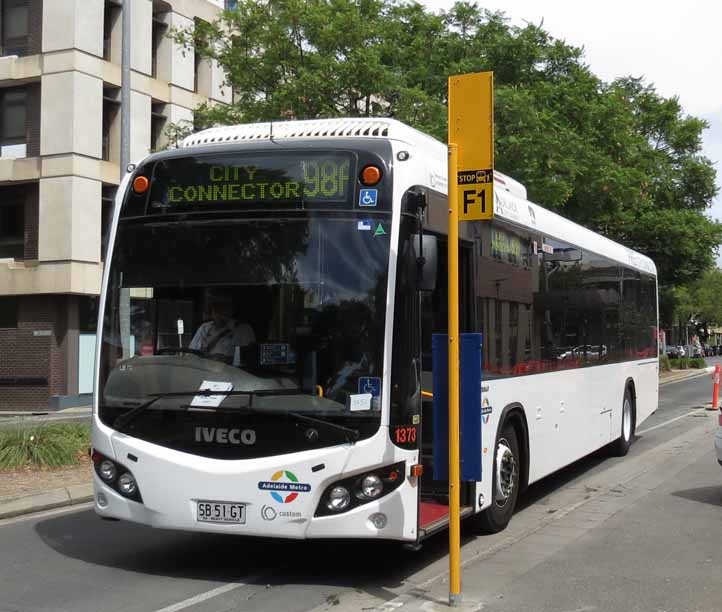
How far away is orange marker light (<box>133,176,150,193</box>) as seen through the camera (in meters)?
7.28

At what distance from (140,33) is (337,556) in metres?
27.7

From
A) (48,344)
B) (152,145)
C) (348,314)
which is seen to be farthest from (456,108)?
(152,145)

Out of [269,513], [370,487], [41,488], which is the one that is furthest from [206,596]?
[41,488]

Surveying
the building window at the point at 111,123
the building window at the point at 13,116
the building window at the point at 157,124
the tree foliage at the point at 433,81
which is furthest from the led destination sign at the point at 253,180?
the building window at the point at 157,124

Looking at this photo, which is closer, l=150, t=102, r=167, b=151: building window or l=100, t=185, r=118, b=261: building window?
l=100, t=185, r=118, b=261: building window

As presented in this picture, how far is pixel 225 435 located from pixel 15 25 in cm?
2870

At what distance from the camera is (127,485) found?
6.90m

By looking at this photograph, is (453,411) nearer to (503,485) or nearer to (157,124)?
(503,485)

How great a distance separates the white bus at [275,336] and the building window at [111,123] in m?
25.0

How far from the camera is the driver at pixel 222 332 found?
6.71m

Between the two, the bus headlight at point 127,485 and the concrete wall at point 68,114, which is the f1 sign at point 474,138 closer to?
the bus headlight at point 127,485

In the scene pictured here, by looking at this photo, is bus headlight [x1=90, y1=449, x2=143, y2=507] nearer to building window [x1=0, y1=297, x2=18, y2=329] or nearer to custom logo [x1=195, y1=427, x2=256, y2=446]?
custom logo [x1=195, y1=427, x2=256, y2=446]

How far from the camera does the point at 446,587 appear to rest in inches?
260

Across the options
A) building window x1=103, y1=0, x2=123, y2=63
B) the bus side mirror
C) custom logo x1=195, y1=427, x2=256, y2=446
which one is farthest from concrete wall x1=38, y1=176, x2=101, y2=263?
the bus side mirror
